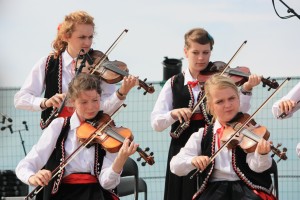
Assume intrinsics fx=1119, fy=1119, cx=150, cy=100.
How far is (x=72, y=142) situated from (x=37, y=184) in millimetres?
386

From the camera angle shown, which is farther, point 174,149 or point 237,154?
point 174,149

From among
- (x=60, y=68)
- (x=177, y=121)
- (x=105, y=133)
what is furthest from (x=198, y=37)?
(x=105, y=133)

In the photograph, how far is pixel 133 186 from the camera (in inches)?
282

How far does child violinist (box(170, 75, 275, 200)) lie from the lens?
5750mm

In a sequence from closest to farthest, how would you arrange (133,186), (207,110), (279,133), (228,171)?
(228,171), (207,110), (133,186), (279,133)

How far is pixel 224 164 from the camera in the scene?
580cm

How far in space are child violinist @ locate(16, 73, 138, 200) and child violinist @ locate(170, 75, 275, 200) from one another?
0.42 m

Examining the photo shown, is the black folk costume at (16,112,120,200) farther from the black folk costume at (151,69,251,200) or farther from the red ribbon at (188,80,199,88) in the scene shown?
the red ribbon at (188,80,199,88)

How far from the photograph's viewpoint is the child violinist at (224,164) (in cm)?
575

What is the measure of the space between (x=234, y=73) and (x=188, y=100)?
356 mm

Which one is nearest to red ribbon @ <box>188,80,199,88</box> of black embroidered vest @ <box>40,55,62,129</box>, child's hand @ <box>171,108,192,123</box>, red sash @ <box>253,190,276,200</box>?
child's hand @ <box>171,108,192,123</box>

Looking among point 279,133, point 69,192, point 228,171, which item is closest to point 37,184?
point 69,192

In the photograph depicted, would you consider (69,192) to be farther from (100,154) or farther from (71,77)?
(71,77)

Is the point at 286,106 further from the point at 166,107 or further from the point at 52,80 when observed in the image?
the point at 52,80
